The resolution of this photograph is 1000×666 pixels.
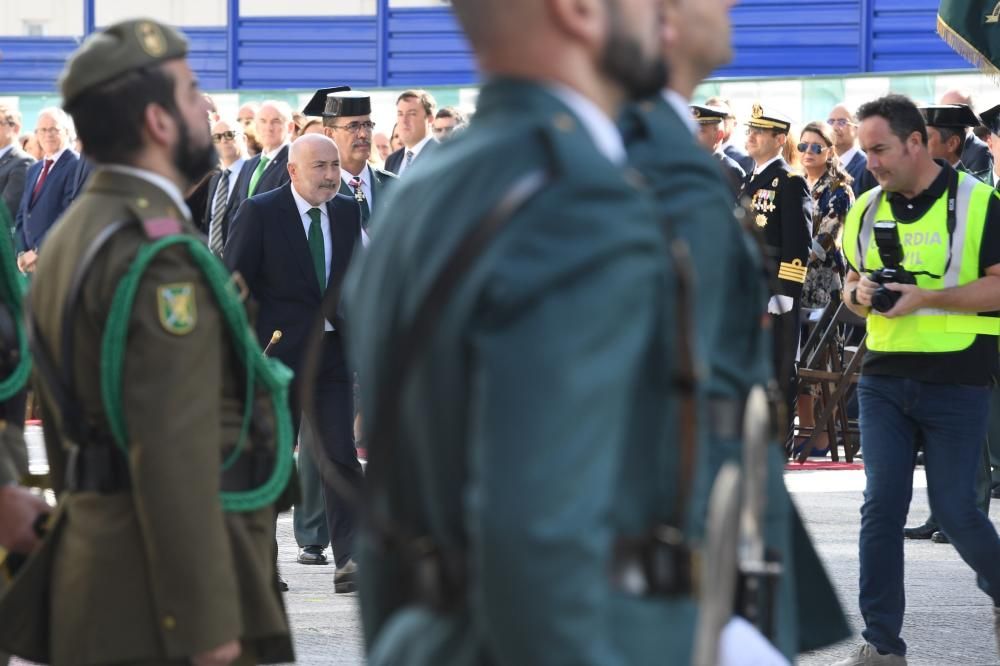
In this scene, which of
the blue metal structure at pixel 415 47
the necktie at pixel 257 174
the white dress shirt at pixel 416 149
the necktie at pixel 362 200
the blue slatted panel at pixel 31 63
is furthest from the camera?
the blue slatted panel at pixel 31 63

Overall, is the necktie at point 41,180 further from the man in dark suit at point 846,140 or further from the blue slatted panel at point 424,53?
the blue slatted panel at point 424,53

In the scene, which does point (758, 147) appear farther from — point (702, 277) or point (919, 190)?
point (702, 277)

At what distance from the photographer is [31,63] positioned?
28.5 meters

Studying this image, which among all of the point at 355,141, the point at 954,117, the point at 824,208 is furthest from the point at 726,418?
the point at 824,208

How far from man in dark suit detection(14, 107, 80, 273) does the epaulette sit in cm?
1326

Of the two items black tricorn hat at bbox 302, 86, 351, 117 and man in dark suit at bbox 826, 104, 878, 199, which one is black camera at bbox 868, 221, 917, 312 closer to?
black tricorn hat at bbox 302, 86, 351, 117

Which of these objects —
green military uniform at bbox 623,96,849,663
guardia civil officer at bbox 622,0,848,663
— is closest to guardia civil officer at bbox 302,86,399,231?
guardia civil officer at bbox 622,0,848,663

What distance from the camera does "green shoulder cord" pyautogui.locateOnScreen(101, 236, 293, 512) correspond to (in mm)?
3617

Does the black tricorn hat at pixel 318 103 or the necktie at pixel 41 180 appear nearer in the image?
the black tricorn hat at pixel 318 103

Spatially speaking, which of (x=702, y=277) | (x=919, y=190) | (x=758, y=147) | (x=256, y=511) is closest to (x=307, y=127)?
(x=758, y=147)

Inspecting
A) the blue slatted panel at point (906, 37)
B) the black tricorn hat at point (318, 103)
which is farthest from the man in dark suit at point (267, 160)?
the blue slatted panel at point (906, 37)

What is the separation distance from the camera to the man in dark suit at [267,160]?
1193cm

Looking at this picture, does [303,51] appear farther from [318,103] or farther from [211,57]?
[318,103]

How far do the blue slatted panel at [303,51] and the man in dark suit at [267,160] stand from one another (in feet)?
37.8
